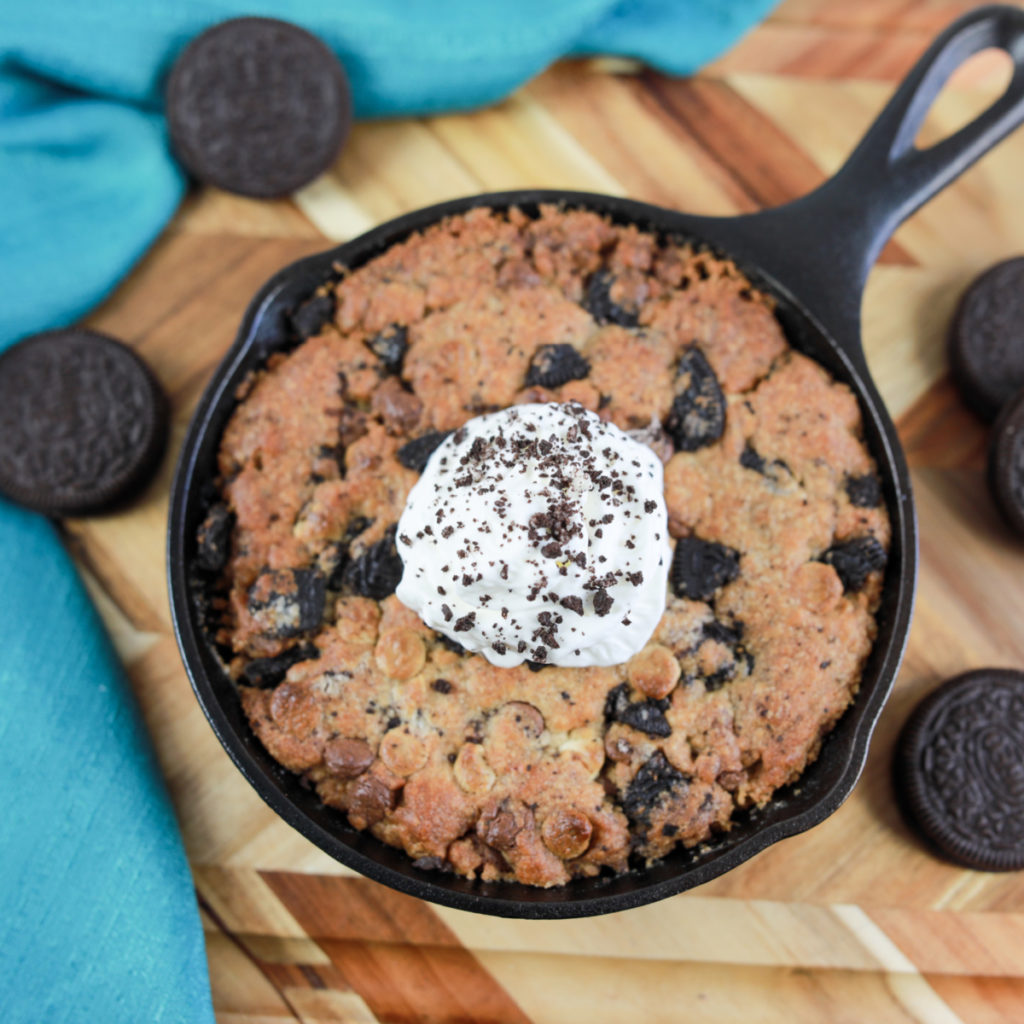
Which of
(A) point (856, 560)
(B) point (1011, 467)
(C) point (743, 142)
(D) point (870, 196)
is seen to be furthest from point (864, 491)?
(C) point (743, 142)

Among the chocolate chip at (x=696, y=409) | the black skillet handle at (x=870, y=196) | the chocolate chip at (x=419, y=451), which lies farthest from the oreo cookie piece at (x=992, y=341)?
the chocolate chip at (x=419, y=451)

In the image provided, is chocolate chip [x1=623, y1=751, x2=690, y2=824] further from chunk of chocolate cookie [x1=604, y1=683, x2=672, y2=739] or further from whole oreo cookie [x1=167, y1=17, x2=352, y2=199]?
whole oreo cookie [x1=167, y1=17, x2=352, y2=199]

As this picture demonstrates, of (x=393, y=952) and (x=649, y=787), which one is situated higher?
(x=649, y=787)

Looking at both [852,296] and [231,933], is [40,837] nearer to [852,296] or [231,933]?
[231,933]

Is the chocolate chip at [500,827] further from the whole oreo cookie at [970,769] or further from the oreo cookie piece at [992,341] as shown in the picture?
the oreo cookie piece at [992,341]

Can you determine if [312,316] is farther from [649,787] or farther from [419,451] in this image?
[649,787]

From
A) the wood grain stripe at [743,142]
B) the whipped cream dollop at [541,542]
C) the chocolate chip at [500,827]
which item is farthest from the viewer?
the wood grain stripe at [743,142]

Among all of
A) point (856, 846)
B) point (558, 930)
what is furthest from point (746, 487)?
point (558, 930)
